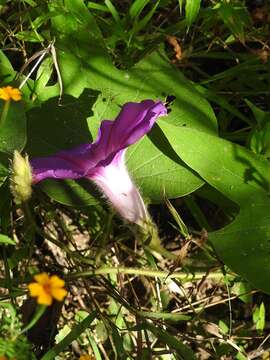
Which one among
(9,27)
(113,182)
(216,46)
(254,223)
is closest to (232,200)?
(254,223)

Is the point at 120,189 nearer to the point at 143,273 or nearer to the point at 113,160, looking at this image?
the point at 113,160

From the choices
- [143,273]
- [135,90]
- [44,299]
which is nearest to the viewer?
[44,299]

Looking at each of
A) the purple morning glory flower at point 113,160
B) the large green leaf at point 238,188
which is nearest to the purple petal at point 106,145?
the purple morning glory flower at point 113,160

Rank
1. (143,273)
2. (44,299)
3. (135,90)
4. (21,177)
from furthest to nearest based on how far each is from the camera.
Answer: (135,90)
(143,273)
(21,177)
(44,299)

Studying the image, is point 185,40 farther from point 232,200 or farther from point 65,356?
point 65,356

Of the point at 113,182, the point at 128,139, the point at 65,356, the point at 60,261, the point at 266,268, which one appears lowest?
the point at 65,356

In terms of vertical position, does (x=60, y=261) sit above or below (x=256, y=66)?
below

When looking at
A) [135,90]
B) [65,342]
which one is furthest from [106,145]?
[65,342]
